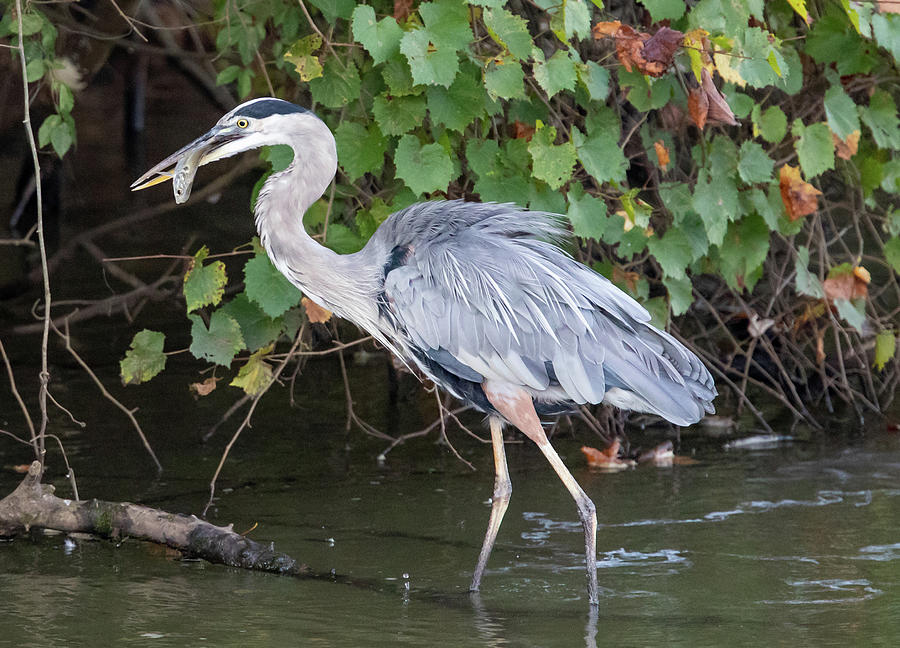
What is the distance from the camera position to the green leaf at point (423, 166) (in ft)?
14.6

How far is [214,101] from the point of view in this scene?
8.09 m

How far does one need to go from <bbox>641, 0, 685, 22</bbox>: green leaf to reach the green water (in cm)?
180

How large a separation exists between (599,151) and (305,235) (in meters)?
1.15

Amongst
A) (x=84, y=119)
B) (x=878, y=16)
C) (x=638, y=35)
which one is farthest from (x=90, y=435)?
(x=84, y=119)

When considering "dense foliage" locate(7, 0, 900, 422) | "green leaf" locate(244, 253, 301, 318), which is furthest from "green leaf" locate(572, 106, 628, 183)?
"green leaf" locate(244, 253, 301, 318)

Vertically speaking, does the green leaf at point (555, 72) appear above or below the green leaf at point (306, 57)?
below

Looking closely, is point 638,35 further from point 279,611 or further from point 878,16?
point 279,611

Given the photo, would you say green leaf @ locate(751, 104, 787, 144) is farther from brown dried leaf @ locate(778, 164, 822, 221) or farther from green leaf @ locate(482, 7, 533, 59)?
green leaf @ locate(482, 7, 533, 59)

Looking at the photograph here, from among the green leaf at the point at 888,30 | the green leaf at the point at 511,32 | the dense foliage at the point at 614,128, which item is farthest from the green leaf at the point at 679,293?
the green leaf at the point at 511,32

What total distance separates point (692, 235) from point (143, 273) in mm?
4847

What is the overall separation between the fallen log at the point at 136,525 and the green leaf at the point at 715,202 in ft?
6.40

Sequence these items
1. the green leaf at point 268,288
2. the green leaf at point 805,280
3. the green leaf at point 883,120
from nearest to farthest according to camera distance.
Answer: the green leaf at point 268,288, the green leaf at point 883,120, the green leaf at point 805,280

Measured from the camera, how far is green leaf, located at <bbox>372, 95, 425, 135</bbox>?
4543 millimetres

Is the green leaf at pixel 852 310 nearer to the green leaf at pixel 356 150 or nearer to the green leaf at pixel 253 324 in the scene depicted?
the green leaf at pixel 356 150
